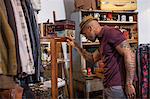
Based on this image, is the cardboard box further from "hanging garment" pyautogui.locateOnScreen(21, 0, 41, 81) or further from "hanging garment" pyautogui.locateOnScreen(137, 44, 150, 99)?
"hanging garment" pyautogui.locateOnScreen(21, 0, 41, 81)

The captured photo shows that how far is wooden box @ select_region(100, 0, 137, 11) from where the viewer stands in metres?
4.04

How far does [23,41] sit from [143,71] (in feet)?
8.54

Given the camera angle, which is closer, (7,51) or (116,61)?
(7,51)

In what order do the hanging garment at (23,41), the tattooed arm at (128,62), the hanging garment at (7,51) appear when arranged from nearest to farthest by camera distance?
the hanging garment at (7,51) < the hanging garment at (23,41) < the tattooed arm at (128,62)

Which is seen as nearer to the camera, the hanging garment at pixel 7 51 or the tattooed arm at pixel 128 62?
the hanging garment at pixel 7 51

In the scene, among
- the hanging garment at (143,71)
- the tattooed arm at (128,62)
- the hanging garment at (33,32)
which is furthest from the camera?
the hanging garment at (143,71)

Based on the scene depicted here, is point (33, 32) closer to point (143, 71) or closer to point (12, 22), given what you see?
point (12, 22)

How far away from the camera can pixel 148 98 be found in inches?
158

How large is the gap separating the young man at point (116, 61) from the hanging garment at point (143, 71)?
1645 mm

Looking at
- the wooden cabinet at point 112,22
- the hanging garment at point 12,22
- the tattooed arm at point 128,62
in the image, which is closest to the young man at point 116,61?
the tattooed arm at point 128,62

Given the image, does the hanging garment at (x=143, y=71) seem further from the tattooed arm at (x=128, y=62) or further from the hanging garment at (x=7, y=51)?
the hanging garment at (x=7, y=51)

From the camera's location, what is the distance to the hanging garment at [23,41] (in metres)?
1.75

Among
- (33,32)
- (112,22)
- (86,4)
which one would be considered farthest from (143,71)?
(33,32)

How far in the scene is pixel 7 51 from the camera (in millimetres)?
1617
